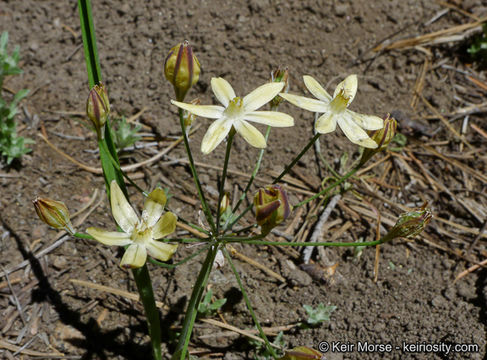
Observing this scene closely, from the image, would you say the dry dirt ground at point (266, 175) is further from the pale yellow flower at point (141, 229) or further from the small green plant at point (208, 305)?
the pale yellow flower at point (141, 229)

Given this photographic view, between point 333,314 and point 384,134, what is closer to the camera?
point 384,134

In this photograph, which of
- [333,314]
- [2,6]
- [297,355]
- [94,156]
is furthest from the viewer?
[2,6]

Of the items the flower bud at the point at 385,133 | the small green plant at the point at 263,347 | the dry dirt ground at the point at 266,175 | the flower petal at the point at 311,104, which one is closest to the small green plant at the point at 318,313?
the dry dirt ground at the point at 266,175

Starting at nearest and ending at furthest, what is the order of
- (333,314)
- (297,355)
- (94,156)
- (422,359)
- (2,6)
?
(297,355) < (422,359) < (333,314) < (94,156) < (2,6)

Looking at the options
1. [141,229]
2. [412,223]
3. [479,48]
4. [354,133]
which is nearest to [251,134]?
[354,133]

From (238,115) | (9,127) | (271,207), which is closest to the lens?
(271,207)

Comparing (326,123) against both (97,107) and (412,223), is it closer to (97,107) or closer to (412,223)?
(412,223)

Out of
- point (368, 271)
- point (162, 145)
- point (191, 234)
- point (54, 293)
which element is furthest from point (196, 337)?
point (162, 145)

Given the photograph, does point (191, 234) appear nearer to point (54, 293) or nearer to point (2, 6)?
point (54, 293)
